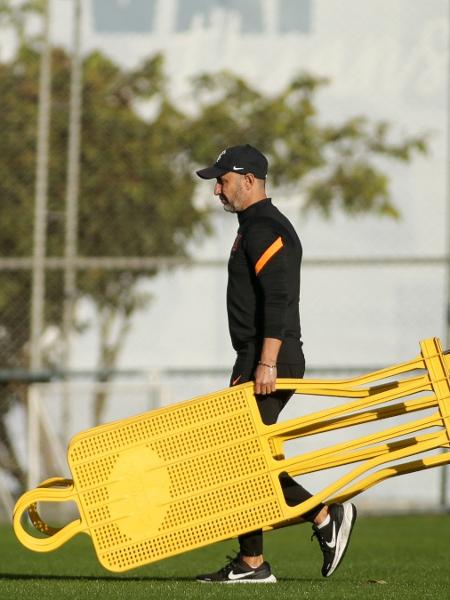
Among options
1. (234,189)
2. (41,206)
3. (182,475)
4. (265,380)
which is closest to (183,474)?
(182,475)

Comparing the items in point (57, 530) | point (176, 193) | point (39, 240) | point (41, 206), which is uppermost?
point (176, 193)

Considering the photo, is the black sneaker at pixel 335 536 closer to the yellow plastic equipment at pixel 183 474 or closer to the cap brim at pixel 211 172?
the yellow plastic equipment at pixel 183 474

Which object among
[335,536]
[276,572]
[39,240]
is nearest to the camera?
[335,536]

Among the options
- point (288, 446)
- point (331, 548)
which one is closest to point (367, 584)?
point (331, 548)

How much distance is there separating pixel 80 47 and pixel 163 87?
1912 mm

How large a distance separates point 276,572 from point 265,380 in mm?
1594

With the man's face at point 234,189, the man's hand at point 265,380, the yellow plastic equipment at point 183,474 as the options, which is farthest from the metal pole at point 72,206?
the man's hand at point 265,380

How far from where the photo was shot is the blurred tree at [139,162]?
15.5 meters

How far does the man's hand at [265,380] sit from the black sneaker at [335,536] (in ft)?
2.41

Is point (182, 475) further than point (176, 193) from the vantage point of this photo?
No

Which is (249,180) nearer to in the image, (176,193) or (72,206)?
(72,206)

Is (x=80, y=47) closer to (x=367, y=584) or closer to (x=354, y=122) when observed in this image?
(x=354, y=122)

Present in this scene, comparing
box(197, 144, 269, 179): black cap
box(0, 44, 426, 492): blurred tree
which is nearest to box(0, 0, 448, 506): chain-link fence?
box(0, 44, 426, 492): blurred tree

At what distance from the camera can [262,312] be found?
7324 mm
